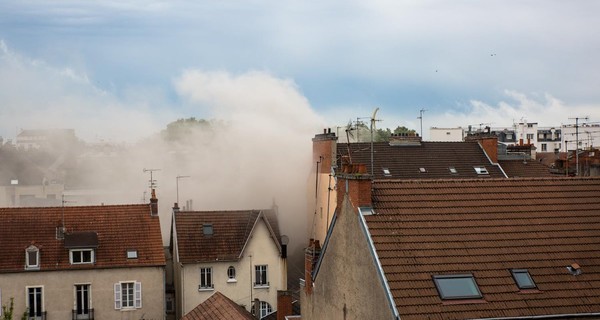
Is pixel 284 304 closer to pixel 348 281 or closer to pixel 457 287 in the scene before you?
pixel 348 281

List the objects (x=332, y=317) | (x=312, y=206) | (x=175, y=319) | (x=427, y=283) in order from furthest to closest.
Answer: (x=312, y=206)
(x=175, y=319)
(x=332, y=317)
(x=427, y=283)

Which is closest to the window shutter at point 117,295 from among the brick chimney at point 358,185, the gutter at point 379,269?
the brick chimney at point 358,185

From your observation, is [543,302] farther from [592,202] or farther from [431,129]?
[431,129]

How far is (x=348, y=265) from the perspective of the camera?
22.9m

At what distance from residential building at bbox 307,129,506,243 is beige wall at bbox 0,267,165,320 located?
11923mm

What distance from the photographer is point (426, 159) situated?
51031 mm

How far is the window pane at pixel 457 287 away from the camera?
20.4m

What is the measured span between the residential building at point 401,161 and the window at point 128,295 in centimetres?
1270

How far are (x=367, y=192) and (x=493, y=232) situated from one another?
4.08 meters

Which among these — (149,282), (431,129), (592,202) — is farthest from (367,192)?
(431,129)

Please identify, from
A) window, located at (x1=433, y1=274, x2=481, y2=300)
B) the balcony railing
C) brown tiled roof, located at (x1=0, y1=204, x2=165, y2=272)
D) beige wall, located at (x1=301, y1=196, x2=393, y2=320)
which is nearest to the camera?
window, located at (x1=433, y1=274, x2=481, y2=300)

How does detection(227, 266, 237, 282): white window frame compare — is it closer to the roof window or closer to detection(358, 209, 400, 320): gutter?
the roof window

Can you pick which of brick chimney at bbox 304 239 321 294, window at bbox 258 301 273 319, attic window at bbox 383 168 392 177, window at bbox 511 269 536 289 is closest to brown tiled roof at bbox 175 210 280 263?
window at bbox 258 301 273 319

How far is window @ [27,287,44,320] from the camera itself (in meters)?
39.3
